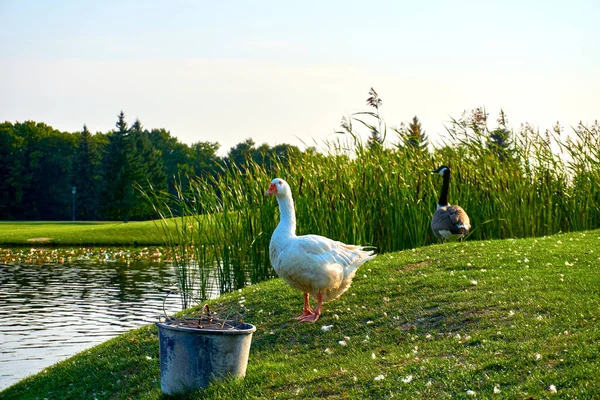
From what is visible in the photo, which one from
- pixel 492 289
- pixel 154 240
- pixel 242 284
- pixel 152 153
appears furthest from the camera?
pixel 152 153

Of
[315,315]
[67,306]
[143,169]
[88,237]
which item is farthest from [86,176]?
[315,315]

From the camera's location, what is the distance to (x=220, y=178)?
54.1 feet

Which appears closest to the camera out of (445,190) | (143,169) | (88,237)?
(445,190)

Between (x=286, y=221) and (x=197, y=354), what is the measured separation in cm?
286

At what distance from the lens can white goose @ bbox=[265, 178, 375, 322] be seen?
31.0ft

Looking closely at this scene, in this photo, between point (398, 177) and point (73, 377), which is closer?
point (73, 377)

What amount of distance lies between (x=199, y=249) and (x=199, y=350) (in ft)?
28.0

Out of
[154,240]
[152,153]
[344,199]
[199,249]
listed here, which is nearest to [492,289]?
[344,199]

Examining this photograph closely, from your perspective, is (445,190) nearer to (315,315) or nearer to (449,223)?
(449,223)

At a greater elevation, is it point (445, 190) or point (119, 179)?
point (119, 179)

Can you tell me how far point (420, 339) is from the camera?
29.0 ft

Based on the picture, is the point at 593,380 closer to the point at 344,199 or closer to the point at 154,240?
the point at 344,199

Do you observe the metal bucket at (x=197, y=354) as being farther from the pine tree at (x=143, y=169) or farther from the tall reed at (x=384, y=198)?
the pine tree at (x=143, y=169)

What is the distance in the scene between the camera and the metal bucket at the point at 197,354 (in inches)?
295
